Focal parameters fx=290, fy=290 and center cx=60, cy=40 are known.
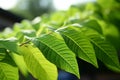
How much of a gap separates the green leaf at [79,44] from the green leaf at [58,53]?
0.05 meters

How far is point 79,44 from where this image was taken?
3.37 ft

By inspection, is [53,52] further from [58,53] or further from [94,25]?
[94,25]

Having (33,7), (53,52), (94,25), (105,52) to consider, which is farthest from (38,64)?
(33,7)

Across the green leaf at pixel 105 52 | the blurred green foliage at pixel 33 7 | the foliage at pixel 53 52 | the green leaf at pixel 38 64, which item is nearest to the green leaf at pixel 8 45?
the foliage at pixel 53 52

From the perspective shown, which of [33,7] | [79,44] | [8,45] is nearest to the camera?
[8,45]

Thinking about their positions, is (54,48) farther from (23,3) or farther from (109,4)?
(23,3)

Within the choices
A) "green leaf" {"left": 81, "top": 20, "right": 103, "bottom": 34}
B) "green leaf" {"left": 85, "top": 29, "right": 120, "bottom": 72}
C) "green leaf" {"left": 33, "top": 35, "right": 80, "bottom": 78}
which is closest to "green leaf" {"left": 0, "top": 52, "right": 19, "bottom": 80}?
"green leaf" {"left": 33, "top": 35, "right": 80, "bottom": 78}

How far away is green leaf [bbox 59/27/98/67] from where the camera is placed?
966 millimetres

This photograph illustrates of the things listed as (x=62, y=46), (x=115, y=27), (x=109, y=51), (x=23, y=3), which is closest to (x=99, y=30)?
(x=109, y=51)

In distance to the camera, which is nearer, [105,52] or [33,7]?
[105,52]

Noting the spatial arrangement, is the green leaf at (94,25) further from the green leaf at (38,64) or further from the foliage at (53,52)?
the green leaf at (38,64)

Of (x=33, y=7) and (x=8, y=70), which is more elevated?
(x=33, y=7)

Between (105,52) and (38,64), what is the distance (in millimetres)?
257

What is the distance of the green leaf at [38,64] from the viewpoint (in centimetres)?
96
